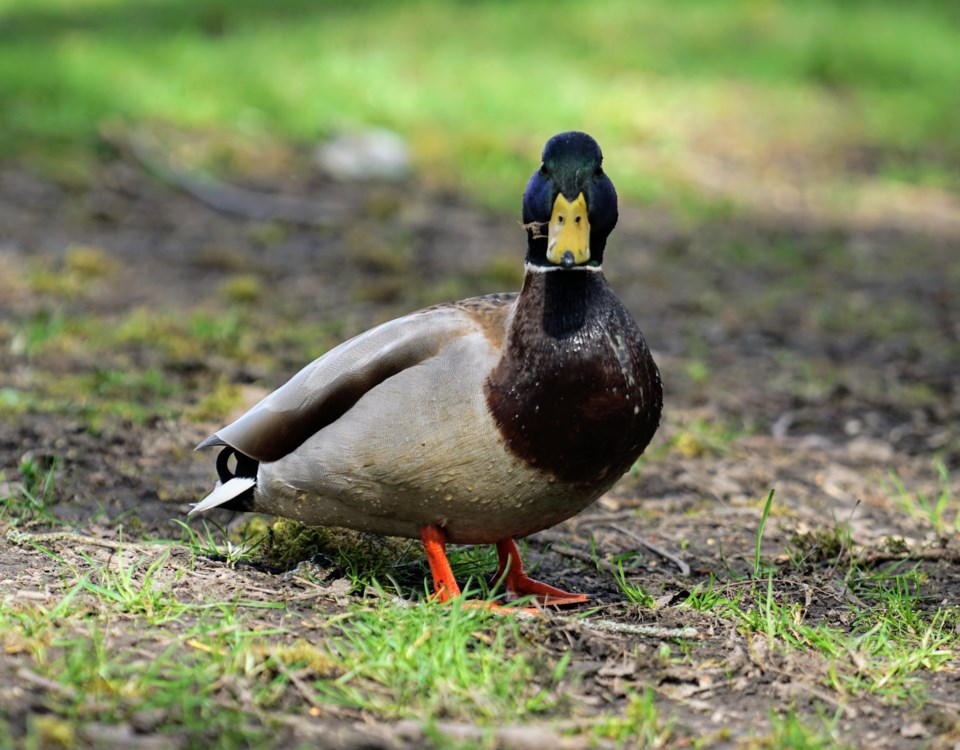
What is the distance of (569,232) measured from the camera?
312 centimetres

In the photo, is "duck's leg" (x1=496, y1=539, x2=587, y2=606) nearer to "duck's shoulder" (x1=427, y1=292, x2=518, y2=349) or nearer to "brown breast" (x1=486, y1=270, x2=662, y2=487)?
"brown breast" (x1=486, y1=270, x2=662, y2=487)

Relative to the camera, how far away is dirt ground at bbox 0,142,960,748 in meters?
3.04

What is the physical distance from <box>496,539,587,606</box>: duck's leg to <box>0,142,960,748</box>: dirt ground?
148mm

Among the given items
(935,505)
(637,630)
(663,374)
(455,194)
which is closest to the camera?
(637,630)

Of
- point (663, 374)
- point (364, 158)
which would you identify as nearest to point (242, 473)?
point (663, 374)

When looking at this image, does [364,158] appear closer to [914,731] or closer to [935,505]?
[935,505]

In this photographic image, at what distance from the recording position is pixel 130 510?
4105mm

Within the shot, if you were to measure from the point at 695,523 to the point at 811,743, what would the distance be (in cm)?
179

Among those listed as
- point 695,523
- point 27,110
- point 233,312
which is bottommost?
point 695,523

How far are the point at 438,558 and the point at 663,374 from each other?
291 cm

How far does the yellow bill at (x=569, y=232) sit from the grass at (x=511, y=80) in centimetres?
572

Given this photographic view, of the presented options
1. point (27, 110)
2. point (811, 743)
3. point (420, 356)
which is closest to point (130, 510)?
point (420, 356)

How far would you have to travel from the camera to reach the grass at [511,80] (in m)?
9.26

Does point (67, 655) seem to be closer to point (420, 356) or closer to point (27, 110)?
point (420, 356)
